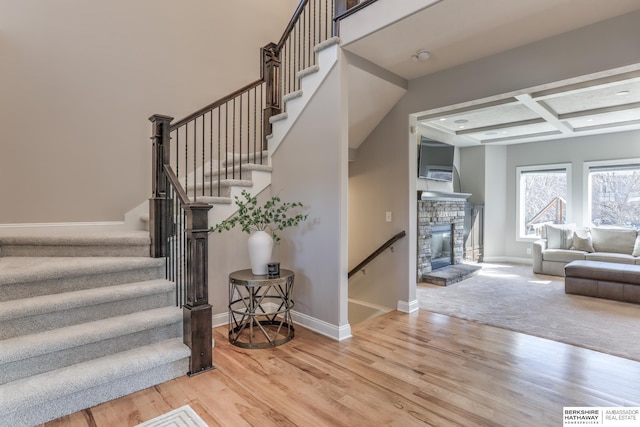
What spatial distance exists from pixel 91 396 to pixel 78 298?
65 centimetres

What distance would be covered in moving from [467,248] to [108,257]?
665 cm

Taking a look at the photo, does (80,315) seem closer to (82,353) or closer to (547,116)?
(82,353)

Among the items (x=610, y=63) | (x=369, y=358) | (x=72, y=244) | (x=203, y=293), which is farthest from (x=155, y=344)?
(x=610, y=63)

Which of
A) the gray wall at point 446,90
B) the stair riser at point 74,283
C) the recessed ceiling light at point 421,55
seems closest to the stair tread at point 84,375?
the stair riser at point 74,283

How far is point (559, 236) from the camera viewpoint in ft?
20.0

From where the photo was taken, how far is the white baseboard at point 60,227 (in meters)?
3.12

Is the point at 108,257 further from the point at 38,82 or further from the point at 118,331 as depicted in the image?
the point at 38,82

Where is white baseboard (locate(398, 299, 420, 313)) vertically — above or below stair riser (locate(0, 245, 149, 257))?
below

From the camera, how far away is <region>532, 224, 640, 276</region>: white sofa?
5.48 meters

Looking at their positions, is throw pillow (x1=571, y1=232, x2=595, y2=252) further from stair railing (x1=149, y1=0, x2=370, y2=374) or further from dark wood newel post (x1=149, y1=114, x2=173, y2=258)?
dark wood newel post (x1=149, y1=114, x2=173, y2=258)

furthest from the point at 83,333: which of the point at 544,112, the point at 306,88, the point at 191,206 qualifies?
the point at 544,112

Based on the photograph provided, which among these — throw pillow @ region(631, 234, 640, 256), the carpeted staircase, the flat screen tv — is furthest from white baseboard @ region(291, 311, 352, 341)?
throw pillow @ region(631, 234, 640, 256)

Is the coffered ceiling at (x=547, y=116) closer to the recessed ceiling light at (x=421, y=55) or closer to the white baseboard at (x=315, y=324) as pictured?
the recessed ceiling light at (x=421, y=55)

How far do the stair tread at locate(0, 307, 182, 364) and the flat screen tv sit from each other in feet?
14.9
